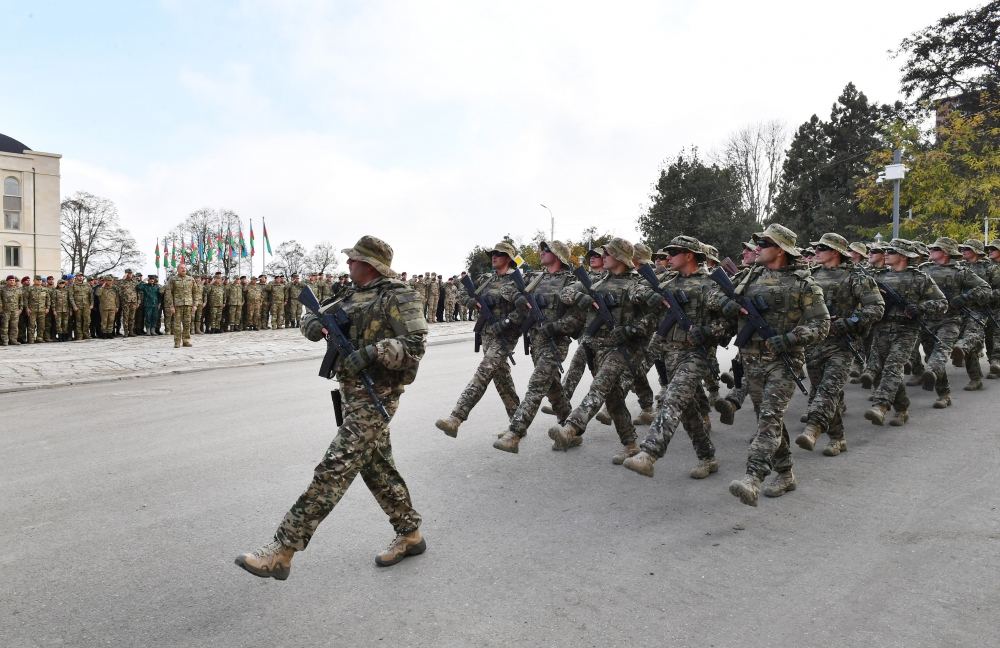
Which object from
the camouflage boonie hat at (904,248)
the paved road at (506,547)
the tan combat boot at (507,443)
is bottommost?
the paved road at (506,547)

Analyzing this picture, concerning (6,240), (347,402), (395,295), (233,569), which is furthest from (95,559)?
(6,240)

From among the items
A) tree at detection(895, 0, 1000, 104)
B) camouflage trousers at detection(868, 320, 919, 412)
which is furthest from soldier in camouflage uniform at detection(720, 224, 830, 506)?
tree at detection(895, 0, 1000, 104)

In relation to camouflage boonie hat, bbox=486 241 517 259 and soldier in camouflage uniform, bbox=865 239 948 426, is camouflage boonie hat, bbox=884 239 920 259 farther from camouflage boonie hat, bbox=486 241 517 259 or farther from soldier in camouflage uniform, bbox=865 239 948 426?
camouflage boonie hat, bbox=486 241 517 259

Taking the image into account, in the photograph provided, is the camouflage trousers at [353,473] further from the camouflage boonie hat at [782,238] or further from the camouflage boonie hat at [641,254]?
the camouflage boonie hat at [641,254]

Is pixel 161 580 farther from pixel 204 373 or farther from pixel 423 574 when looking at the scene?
pixel 204 373

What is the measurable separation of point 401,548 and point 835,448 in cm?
481

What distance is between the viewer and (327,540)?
4.87 metres

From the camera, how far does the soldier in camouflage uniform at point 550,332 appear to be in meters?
7.35

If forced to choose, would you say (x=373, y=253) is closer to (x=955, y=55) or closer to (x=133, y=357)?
(x=133, y=357)

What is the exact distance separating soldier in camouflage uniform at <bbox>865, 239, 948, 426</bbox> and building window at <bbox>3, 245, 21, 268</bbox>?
60000 mm

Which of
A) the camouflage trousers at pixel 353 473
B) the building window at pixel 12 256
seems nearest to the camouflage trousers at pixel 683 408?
the camouflage trousers at pixel 353 473

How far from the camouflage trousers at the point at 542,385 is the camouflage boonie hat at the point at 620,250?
1.07 meters

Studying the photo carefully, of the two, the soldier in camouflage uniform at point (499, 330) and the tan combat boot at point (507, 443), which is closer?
the tan combat boot at point (507, 443)

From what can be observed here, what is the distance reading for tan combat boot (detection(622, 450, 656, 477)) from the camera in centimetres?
541
